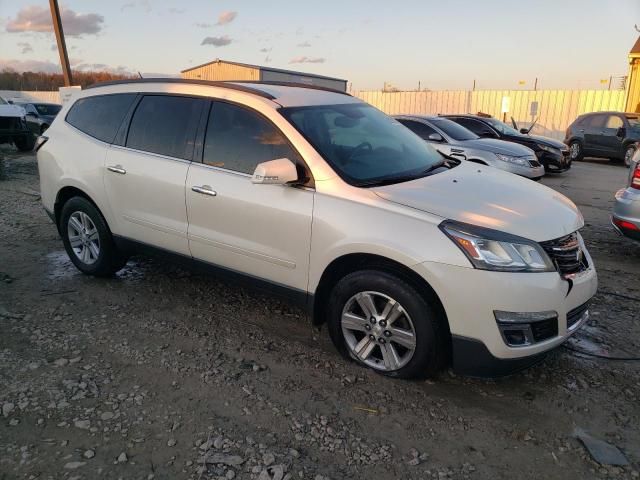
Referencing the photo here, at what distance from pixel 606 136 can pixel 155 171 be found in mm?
15443

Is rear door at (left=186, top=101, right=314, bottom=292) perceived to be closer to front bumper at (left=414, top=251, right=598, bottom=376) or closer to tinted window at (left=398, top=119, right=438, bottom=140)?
front bumper at (left=414, top=251, right=598, bottom=376)

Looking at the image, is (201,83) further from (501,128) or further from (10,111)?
(10,111)

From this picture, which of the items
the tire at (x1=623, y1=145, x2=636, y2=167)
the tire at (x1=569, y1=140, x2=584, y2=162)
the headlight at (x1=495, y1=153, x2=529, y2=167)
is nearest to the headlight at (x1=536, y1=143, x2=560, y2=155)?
the headlight at (x1=495, y1=153, x2=529, y2=167)

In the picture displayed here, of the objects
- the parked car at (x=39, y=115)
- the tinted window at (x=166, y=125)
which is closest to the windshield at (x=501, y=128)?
the tinted window at (x=166, y=125)

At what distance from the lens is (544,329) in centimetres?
282

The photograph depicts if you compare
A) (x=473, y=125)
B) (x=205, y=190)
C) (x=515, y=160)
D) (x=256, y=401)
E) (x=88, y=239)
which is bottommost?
(x=256, y=401)

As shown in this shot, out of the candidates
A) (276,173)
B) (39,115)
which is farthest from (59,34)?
(276,173)

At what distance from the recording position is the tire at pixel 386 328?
2.91 m

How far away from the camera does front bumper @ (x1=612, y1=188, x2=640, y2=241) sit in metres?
4.91

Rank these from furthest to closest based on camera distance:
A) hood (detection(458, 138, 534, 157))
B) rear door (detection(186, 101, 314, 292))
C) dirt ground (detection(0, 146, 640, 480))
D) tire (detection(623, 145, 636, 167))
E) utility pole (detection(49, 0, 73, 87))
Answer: utility pole (detection(49, 0, 73, 87)) → tire (detection(623, 145, 636, 167)) → hood (detection(458, 138, 534, 157)) → rear door (detection(186, 101, 314, 292)) → dirt ground (detection(0, 146, 640, 480))

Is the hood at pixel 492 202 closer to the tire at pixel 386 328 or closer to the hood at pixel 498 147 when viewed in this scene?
the tire at pixel 386 328

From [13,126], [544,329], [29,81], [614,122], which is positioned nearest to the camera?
[544,329]

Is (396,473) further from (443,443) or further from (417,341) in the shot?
(417,341)

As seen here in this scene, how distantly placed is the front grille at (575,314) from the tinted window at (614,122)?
47.6 ft
